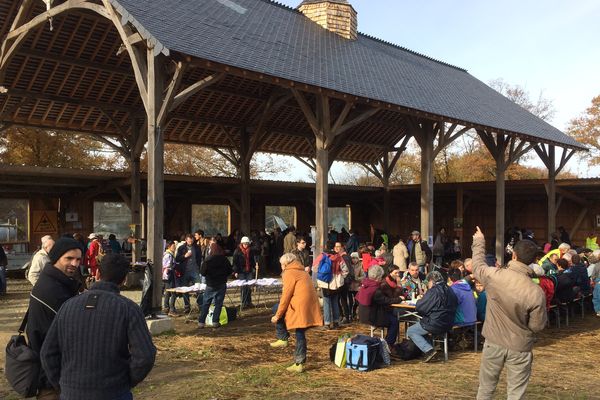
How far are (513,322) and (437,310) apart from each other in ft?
8.25

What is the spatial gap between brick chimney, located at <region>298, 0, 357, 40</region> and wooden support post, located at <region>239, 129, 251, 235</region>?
13.7 ft

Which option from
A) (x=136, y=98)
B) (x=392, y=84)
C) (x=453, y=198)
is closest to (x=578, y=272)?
(x=392, y=84)

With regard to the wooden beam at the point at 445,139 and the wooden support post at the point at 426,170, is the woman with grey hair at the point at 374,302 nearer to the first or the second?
the wooden support post at the point at 426,170

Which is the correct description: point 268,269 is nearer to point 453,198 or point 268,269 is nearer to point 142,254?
point 142,254

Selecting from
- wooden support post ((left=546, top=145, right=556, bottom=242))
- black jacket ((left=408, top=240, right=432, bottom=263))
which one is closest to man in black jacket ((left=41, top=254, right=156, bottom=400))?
black jacket ((left=408, top=240, right=432, bottom=263))

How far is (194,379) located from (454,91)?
44.3 feet

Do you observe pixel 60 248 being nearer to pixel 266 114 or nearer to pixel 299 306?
pixel 299 306

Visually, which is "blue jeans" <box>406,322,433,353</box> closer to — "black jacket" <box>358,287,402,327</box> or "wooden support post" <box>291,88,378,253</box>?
"black jacket" <box>358,287,402,327</box>

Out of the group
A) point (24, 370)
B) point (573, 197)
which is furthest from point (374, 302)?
point (573, 197)

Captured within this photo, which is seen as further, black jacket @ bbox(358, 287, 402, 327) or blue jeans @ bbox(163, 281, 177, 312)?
blue jeans @ bbox(163, 281, 177, 312)

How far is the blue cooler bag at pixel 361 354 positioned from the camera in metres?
6.23

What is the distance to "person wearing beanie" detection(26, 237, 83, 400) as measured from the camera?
3057 mm

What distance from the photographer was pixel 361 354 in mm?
6250

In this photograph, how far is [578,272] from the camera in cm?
947
